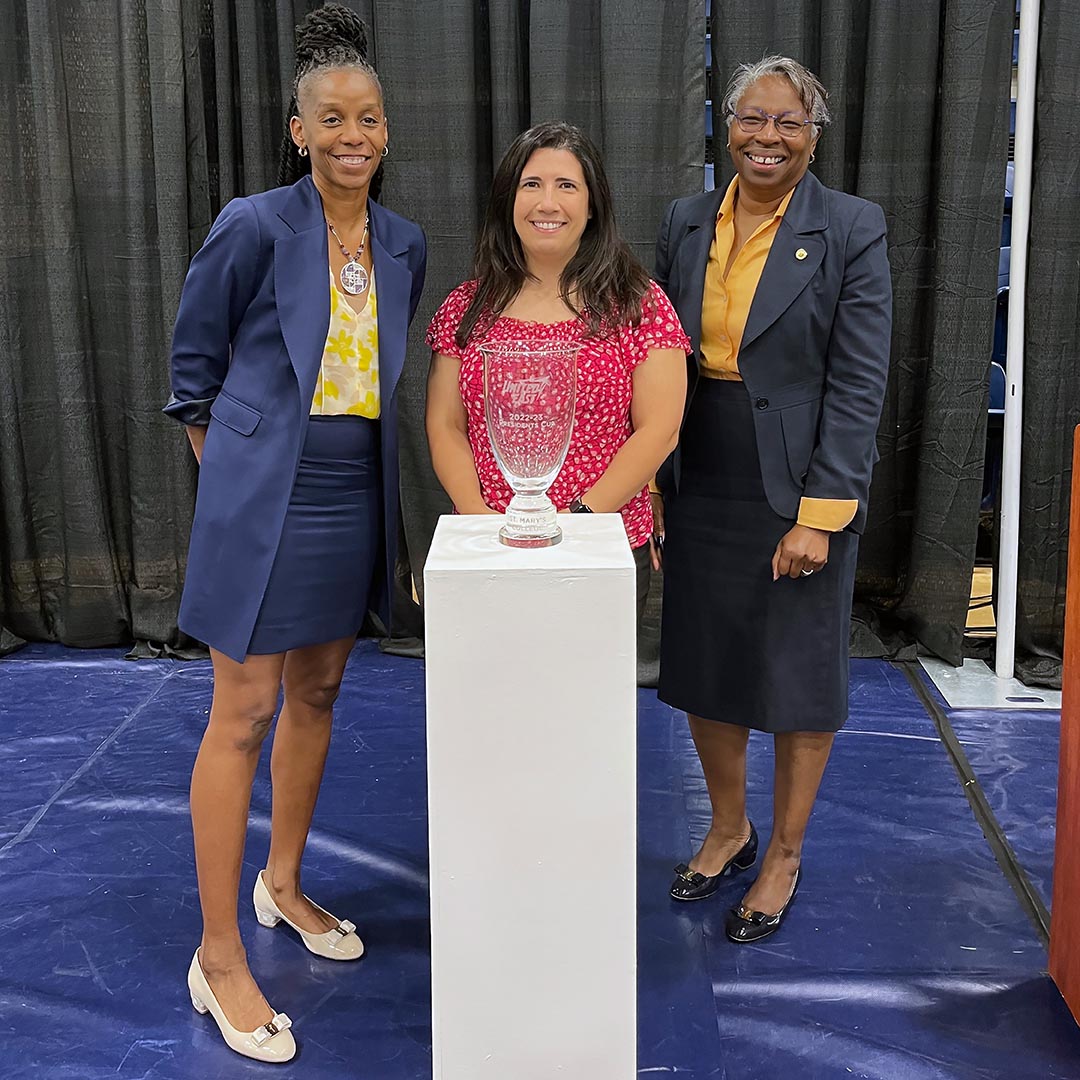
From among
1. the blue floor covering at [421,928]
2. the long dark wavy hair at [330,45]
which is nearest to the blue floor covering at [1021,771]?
the blue floor covering at [421,928]

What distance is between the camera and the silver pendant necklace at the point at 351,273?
1.96 meters

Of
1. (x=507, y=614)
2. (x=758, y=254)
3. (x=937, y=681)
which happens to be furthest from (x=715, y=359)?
(x=937, y=681)

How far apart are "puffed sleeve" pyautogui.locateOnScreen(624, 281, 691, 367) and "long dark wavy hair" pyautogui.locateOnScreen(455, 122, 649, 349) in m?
0.02

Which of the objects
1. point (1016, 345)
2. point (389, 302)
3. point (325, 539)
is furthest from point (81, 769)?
point (1016, 345)

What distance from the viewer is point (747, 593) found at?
225 centimetres

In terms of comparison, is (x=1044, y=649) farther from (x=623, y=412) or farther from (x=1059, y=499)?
(x=623, y=412)

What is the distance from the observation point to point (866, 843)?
2588 mm

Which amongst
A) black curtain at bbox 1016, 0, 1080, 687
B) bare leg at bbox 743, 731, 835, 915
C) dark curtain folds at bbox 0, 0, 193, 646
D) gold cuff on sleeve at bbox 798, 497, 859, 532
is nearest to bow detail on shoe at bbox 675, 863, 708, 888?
bare leg at bbox 743, 731, 835, 915

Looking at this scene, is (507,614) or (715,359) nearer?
(507,614)

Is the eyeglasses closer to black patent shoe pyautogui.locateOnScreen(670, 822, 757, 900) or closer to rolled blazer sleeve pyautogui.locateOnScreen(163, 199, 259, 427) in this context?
rolled blazer sleeve pyautogui.locateOnScreen(163, 199, 259, 427)

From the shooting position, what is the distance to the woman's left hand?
2131 millimetres

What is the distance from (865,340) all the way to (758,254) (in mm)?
225

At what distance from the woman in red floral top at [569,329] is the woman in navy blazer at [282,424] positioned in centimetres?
12

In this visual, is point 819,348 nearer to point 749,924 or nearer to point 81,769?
point 749,924
